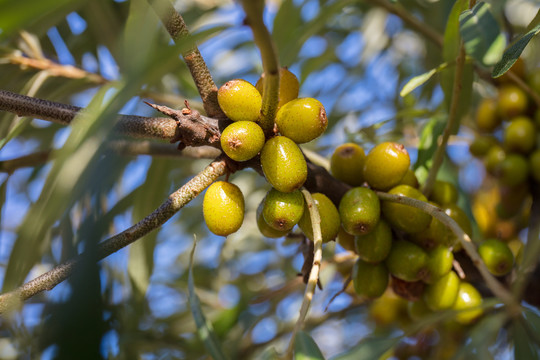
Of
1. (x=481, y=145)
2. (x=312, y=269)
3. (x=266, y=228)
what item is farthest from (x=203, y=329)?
(x=481, y=145)

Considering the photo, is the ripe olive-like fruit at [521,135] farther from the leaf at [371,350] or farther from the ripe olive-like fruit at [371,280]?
the leaf at [371,350]

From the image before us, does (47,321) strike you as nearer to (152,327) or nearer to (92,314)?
(92,314)

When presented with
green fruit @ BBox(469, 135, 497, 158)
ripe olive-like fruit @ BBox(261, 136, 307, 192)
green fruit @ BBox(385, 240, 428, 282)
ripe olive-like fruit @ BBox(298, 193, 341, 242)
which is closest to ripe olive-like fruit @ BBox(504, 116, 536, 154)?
green fruit @ BBox(469, 135, 497, 158)

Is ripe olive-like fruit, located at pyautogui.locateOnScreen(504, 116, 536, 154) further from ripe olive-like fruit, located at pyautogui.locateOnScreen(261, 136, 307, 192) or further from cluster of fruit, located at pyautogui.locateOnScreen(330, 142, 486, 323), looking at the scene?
ripe olive-like fruit, located at pyautogui.locateOnScreen(261, 136, 307, 192)

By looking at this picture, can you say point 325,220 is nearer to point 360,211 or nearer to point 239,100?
point 360,211

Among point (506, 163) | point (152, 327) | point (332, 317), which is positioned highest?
point (506, 163)

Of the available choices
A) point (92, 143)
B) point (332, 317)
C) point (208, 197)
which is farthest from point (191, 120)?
point (332, 317)
